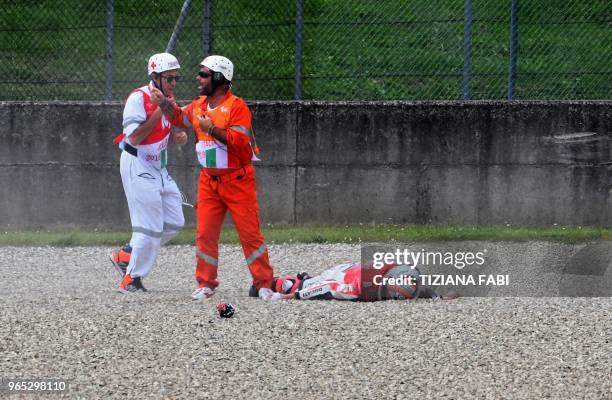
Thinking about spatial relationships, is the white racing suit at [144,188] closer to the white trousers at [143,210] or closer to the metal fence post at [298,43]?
the white trousers at [143,210]

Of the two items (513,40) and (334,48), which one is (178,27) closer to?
(334,48)

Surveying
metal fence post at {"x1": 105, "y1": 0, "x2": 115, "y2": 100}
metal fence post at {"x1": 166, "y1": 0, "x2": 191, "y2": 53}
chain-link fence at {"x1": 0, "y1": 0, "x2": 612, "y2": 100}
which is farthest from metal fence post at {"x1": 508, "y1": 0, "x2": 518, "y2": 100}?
metal fence post at {"x1": 105, "y1": 0, "x2": 115, "y2": 100}

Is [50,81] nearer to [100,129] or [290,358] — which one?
[100,129]

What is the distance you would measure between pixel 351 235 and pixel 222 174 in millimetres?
4064

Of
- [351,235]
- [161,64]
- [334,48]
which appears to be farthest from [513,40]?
[161,64]

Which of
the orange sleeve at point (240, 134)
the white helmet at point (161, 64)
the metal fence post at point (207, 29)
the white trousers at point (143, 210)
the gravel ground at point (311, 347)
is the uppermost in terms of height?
the metal fence post at point (207, 29)

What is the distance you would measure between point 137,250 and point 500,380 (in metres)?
4.05

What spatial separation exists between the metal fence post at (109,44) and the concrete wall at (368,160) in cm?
33

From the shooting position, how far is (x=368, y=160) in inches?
550

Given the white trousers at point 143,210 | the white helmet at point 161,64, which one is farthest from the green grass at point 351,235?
the white helmet at point 161,64

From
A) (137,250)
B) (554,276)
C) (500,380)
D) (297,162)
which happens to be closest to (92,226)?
(297,162)

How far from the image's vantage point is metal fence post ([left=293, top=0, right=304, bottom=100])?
14.1 meters

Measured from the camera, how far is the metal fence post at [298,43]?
14148 mm

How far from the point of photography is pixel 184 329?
800 cm
